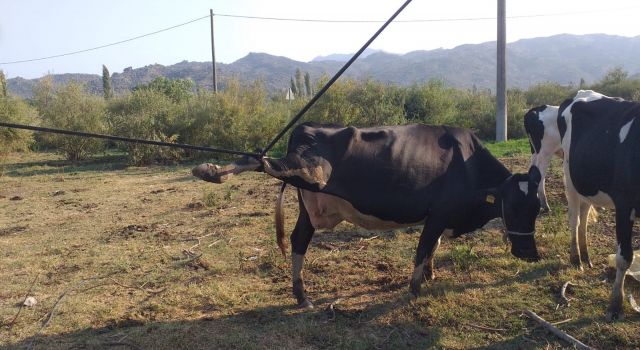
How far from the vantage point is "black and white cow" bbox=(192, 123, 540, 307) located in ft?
15.3

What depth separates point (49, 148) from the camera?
24734 millimetres

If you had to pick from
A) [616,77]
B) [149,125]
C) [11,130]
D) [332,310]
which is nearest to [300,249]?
[332,310]

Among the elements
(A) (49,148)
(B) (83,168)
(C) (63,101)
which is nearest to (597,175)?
(B) (83,168)

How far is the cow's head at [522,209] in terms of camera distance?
485 cm

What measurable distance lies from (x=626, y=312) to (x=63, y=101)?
72.0 ft

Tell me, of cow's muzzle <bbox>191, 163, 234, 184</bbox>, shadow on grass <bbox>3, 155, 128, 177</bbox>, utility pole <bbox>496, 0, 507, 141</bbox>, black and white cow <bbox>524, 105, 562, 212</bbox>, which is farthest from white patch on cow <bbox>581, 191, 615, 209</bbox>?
shadow on grass <bbox>3, 155, 128, 177</bbox>

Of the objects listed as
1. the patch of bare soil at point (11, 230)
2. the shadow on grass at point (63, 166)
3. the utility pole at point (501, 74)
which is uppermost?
the utility pole at point (501, 74)

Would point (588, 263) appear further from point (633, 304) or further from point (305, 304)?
point (305, 304)

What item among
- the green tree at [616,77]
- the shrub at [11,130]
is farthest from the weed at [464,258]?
the green tree at [616,77]

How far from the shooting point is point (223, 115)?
18922mm

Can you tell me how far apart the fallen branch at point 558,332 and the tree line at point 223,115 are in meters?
13.2

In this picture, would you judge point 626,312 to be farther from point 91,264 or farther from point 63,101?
point 63,101

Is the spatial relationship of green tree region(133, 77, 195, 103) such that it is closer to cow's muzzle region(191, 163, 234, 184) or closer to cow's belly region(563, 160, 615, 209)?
cow's muzzle region(191, 163, 234, 184)

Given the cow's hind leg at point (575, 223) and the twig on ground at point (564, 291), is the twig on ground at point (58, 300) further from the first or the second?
the cow's hind leg at point (575, 223)
